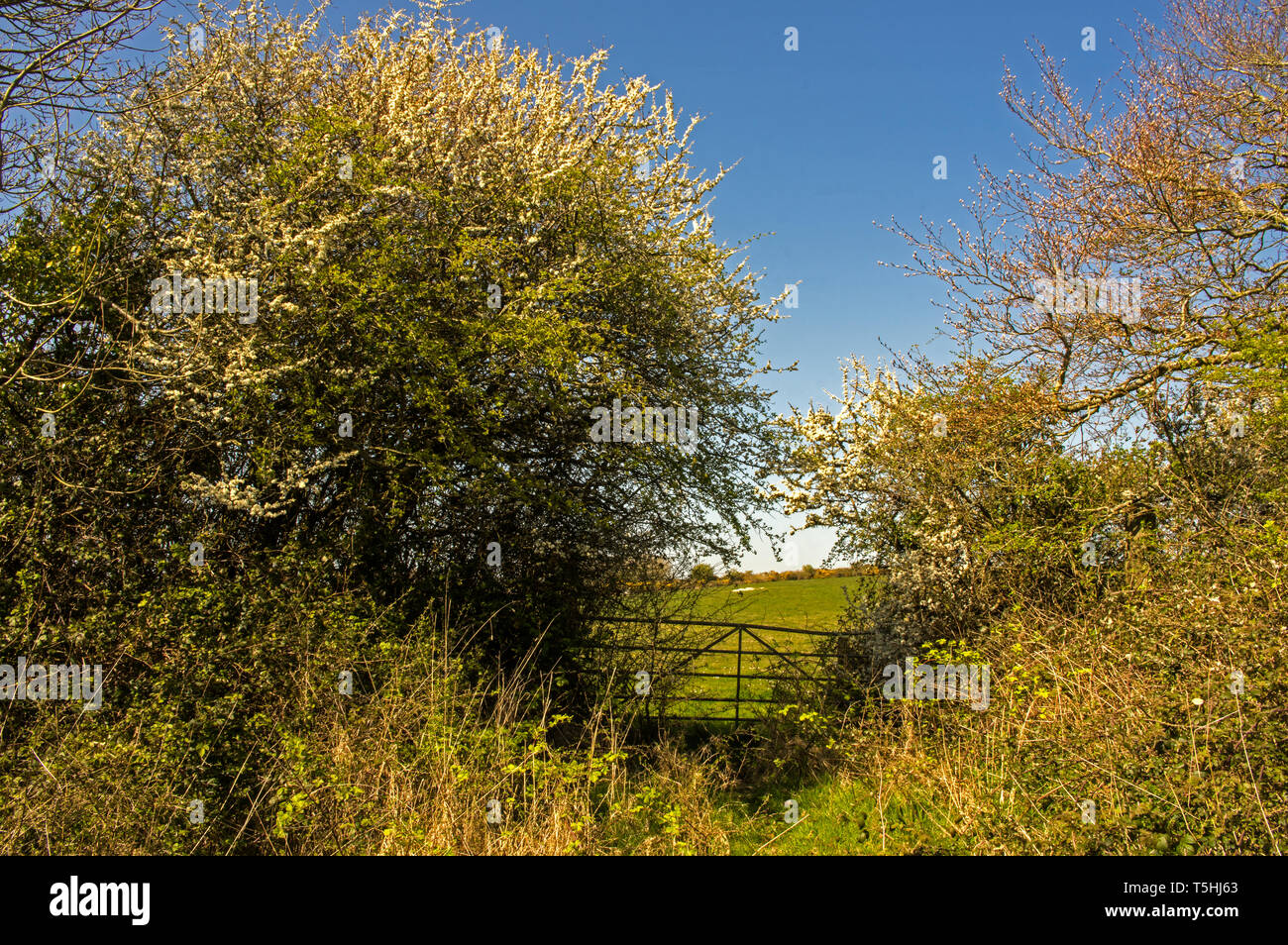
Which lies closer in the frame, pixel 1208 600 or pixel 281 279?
pixel 1208 600

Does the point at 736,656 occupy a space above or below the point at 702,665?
above

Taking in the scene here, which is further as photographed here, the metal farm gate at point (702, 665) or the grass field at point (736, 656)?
the grass field at point (736, 656)

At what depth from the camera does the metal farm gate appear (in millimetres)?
10195

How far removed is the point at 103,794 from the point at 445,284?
5.55m

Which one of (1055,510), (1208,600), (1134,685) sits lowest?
(1134,685)

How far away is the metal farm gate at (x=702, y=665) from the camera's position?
10195 mm

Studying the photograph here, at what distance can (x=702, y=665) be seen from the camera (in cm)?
1253

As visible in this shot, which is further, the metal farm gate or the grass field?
the grass field

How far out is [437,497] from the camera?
9.05 meters

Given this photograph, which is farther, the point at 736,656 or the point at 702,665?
the point at 702,665
